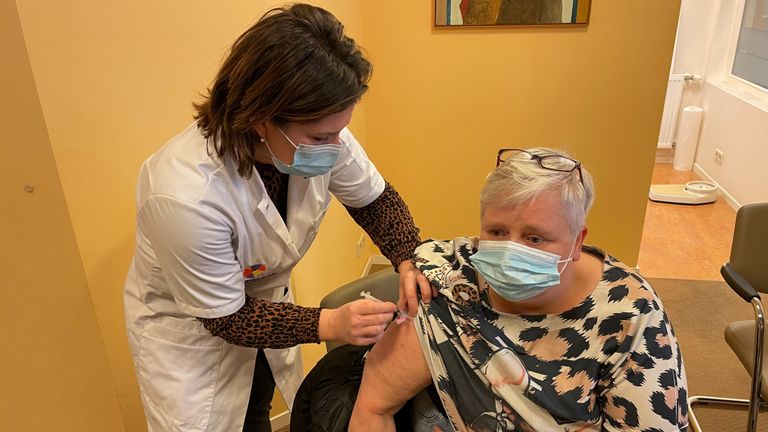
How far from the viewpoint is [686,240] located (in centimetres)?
381

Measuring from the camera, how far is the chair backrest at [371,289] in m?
1.53

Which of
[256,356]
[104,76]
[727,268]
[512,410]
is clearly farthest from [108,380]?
[727,268]

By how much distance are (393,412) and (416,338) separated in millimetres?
184

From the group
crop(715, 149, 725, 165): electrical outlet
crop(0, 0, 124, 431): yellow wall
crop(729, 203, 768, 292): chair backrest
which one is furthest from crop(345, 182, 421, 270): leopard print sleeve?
crop(715, 149, 725, 165): electrical outlet

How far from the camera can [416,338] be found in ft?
4.11

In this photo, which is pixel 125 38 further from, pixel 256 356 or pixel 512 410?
pixel 512 410

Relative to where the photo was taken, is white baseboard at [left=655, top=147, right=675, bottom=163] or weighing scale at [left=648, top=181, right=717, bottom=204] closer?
weighing scale at [left=648, top=181, right=717, bottom=204]

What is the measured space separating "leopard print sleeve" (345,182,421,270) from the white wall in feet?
11.0

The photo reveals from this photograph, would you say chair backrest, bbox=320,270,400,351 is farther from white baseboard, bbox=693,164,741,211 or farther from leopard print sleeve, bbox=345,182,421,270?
white baseboard, bbox=693,164,741,211

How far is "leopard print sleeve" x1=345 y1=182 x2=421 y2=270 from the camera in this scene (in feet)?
5.13

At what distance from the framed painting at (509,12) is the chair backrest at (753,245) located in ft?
4.30

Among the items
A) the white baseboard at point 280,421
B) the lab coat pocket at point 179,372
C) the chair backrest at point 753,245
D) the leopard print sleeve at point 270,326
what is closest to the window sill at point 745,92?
the chair backrest at point 753,245

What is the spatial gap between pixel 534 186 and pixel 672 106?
14.7 feet

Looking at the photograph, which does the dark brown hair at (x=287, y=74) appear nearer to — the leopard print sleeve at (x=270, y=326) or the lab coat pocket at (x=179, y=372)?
the leopard print sleeve at (x=270, y=326)
